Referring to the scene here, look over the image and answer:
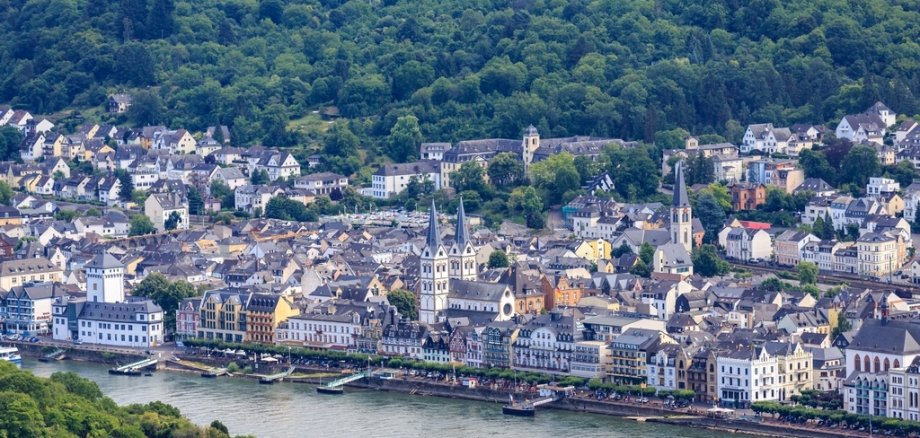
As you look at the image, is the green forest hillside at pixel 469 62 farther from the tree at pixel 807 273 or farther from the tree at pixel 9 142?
the tree at pixel 807 273

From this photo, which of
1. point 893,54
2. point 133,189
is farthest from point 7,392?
point 893,54

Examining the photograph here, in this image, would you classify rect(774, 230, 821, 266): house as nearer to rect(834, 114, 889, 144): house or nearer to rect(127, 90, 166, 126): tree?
rect(834, 114, 889, 144): house

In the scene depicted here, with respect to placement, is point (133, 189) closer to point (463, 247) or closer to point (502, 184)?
point (502, 184)

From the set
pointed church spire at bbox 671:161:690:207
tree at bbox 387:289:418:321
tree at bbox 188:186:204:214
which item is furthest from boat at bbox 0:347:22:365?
tree at bbox 188:186:204:214

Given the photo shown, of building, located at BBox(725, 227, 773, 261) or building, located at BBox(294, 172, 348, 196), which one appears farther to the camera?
building, located at BBox(294, 172, 348, 196)

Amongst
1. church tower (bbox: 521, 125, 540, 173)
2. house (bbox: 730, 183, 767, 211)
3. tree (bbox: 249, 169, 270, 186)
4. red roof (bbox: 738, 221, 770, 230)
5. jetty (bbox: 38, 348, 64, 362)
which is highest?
church tower (bbox: 521, 125, 540, 173)

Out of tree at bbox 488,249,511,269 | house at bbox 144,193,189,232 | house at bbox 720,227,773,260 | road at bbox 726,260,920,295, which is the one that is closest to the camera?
road at bbox 726,260,920,295

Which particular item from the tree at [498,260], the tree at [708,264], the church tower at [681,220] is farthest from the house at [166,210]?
the tree at [708,264]
